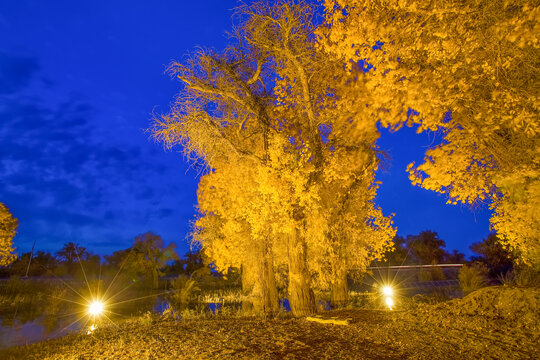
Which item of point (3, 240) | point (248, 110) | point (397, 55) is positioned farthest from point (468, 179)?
point (3, 240)

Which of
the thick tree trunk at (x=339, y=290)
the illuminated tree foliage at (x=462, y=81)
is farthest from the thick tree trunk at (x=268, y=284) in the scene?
the illuminated tree foliage at (x=462, y=81)

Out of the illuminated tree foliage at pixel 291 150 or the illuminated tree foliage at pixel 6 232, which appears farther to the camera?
the illuminated tree foliage at pixel 6 232

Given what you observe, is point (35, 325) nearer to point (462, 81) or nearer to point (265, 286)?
point (265, 286)

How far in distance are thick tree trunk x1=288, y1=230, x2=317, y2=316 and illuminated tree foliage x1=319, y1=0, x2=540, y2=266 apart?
3.85 meters

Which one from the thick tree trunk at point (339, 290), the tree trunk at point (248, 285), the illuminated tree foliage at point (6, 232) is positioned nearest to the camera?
the thick tree trunk at point (339, 290)

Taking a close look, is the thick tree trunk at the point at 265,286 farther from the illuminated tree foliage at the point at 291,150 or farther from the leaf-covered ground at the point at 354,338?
the leaf-covered ground at the point at 354,338

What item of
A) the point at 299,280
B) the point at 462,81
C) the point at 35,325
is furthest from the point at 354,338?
the point at 35,325

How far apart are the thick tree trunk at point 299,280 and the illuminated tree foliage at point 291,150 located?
0.03 metres

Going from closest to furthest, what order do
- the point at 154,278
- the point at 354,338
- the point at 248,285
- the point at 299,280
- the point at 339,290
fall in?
the point at 354,338 → the point at 299,280 → the point at 339,290 → the point at 248,285 → the point at 154,278

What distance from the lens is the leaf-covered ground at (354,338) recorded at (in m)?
4.78

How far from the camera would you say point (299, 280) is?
10000mm

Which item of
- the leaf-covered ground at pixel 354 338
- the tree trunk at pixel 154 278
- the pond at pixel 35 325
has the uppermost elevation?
the tree trunk at pixel 154 278

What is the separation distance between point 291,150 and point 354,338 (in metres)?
6.06

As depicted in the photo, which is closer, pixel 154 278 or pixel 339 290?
pixel 339 290
